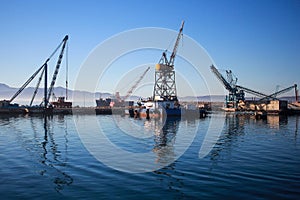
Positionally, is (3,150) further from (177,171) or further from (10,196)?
(177,171)

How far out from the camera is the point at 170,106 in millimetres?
104375

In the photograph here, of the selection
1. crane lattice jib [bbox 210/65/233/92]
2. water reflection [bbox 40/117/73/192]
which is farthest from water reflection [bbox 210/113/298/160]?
crane lattice jib [bbox 210/65/233/92]

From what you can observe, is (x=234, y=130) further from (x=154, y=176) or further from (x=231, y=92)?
(x=231, y=92)

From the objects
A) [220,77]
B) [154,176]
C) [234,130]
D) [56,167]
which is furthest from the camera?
[220,77]

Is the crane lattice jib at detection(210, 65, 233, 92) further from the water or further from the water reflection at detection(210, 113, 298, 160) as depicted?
the water

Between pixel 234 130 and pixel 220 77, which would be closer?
pixel 234 130

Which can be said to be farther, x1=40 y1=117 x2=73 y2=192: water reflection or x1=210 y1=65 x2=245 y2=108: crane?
→ x1=210 y1=65 x2=245 y2=108: crane

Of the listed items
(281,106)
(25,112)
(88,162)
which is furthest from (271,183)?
(281,106)

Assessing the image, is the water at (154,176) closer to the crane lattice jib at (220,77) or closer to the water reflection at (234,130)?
the water reflection at (234,130)

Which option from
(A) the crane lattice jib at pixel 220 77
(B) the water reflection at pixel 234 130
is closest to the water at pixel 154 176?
(B) the water reflection at pixel 234 130

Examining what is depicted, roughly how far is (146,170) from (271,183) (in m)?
8.41

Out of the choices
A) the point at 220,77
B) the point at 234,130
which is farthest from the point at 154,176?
the point at 220,77

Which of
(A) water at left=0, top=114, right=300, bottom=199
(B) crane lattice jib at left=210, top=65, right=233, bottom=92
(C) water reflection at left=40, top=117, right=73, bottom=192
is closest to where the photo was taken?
(A) water at left=0, top=114, right=300, bottom=199

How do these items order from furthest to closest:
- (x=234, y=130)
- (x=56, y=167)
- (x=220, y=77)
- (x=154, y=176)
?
(x=220, y=77), (x=234, y=130), (x=56, y=167), (x=154, y=176)
